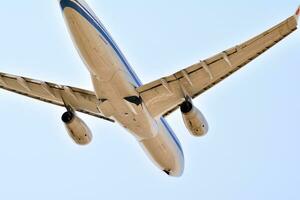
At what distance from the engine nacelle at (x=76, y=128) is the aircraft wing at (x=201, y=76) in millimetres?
3752

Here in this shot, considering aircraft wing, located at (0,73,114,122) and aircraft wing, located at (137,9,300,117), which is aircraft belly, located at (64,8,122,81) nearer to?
aircraft wing, located at (137,9,300,117)

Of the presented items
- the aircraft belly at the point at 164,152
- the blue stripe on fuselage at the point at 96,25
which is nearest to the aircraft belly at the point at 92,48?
the blue stripe on fuselage at the point at 96,25

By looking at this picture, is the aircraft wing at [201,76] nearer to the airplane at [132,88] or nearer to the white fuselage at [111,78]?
the airplane at [132,88]

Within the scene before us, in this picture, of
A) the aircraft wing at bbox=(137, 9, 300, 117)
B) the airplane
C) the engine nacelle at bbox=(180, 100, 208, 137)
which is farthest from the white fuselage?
the engine nacelle at bbox=(180, 100, 208, 137)

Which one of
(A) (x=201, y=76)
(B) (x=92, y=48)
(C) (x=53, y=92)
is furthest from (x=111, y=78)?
(C) (x=53, y=92)

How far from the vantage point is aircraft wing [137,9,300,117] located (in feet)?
111

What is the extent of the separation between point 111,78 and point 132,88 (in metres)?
1.56

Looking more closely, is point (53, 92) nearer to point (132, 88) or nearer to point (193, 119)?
point (132, 88)

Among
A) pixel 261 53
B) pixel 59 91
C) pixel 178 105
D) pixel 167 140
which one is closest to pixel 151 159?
pixel 167 140

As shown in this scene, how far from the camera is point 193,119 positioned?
3569 cm

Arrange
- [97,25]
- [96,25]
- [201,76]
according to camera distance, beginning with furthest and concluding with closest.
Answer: [201,76]
[97,25]
[96,25]

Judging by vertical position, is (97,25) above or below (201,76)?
above

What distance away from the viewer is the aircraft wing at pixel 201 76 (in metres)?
33.8

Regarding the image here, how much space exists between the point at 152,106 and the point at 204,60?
356cm
